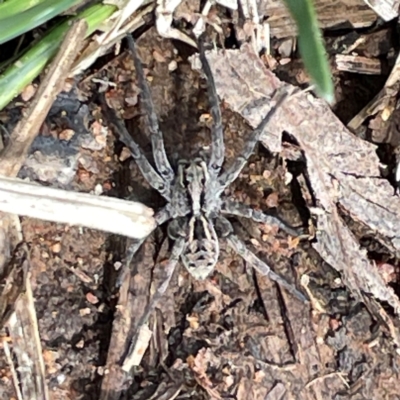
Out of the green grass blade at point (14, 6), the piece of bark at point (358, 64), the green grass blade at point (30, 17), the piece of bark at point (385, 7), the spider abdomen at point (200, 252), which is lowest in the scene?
the spider abdomen at point (200, 252)

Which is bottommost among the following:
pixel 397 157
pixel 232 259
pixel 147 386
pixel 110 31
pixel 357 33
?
pixel 147 386

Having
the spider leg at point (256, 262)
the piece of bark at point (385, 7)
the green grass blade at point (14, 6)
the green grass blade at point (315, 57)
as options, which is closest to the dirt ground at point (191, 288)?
the spider leg at point (256, 262)

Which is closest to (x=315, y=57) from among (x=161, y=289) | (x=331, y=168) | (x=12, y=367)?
(x=331, y=168)

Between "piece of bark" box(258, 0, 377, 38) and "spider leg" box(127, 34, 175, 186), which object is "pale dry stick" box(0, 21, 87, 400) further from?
"piece of bark" box(258, 0, 377, 38)

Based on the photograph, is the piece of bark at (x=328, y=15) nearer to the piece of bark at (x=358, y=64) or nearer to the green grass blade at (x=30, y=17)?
the piece of bark at (x=358, y=64)

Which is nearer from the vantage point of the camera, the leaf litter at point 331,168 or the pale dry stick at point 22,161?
the pale dry stick at point 22,161

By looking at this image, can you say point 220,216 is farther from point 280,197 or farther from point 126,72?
point 126,72

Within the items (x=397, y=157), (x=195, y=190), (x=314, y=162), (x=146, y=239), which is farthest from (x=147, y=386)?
(x=397, y=157)

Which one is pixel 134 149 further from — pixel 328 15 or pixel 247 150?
pixel 328 15
